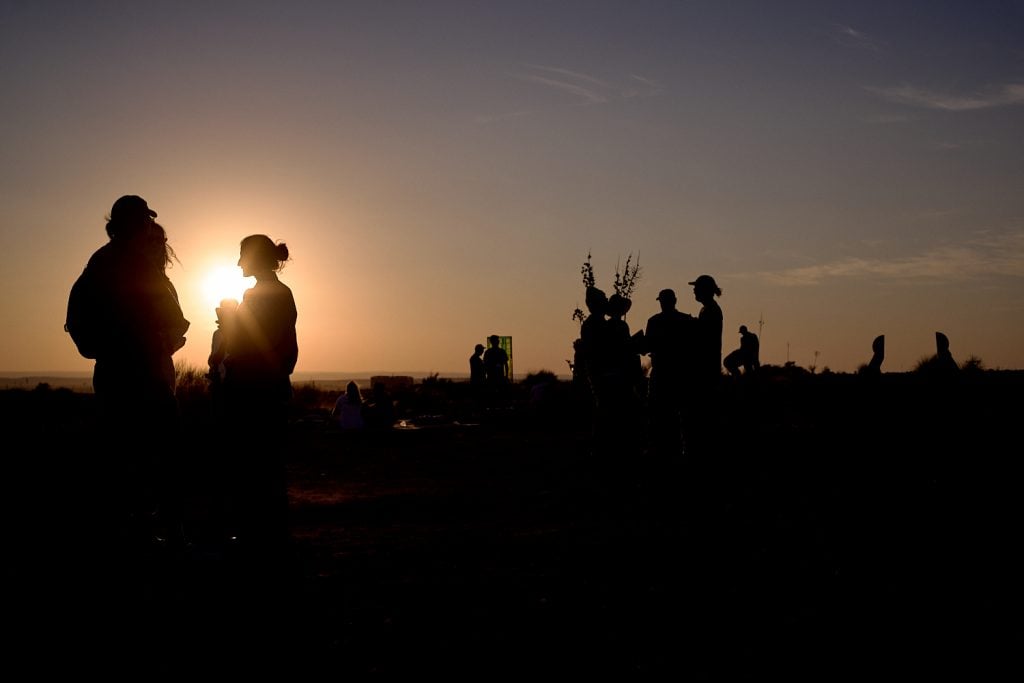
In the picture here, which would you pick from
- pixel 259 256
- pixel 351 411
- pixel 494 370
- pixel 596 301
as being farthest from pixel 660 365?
pixel 494 370

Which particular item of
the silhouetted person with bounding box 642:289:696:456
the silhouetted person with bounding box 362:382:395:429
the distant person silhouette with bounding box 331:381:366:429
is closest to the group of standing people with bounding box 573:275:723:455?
the silhouetted person with bounding box 642:289:696:456

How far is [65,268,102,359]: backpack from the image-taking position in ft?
20.0

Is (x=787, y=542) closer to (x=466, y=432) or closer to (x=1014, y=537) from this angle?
(x=1014, y=537)

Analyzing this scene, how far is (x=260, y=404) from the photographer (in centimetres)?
618

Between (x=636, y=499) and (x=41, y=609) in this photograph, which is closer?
(x=41, y=609)

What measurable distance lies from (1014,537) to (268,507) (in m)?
5.11

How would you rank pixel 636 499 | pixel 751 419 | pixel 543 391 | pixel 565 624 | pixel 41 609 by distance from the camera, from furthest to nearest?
1. pixel 543 391
2. pixel 751 419
3. pixel 636 499
4. pixel 41 609
5. pixel 565 624

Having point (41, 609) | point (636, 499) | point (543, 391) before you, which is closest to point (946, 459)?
point (636, 499)

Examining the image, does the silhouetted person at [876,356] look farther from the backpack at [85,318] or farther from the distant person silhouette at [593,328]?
the backpack at [85,318]

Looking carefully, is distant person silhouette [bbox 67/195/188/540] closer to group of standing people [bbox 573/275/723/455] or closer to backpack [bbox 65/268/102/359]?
backpack [bbox 65/268/102/359]

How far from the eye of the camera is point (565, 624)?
4.61m

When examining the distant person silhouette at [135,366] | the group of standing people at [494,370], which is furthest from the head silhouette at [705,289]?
the group of standing people at [494,370]

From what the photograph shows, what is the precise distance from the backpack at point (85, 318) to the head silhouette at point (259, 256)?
3.20ft

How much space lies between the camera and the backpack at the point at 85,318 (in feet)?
20.0
